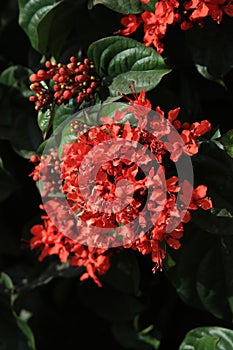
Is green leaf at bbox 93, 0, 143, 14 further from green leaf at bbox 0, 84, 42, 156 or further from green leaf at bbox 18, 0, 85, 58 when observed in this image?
green leaf at bbox 0, 84, 42, 156

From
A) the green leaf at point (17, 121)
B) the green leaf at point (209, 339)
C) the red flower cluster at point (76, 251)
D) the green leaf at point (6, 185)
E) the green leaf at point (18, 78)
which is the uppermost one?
the green leaf at point (18, 78)

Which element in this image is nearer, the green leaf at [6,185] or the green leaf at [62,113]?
the green leaf at [62,113]

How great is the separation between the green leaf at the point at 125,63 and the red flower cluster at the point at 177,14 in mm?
23

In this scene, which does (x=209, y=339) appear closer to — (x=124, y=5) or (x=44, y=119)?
(x=44, y=119)

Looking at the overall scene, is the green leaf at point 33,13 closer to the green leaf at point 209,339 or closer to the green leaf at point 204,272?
the green leaf at point 204,272

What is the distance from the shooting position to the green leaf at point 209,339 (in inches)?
49.6

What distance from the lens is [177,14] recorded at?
115cm

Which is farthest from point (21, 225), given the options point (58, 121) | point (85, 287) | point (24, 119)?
point (58, 121)

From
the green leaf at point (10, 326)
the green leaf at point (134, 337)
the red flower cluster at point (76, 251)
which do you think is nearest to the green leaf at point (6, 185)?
the green leaf at point (10, 326)

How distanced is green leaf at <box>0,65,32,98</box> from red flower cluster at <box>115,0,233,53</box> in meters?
0.35

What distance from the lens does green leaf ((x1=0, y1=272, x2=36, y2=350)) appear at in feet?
5.05

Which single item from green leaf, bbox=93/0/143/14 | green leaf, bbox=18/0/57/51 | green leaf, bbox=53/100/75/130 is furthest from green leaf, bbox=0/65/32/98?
green leaf, bbox=93/0/143/14

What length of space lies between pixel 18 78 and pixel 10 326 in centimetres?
60

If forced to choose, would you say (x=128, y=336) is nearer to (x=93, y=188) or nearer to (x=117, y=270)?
(x=117, y=270)
